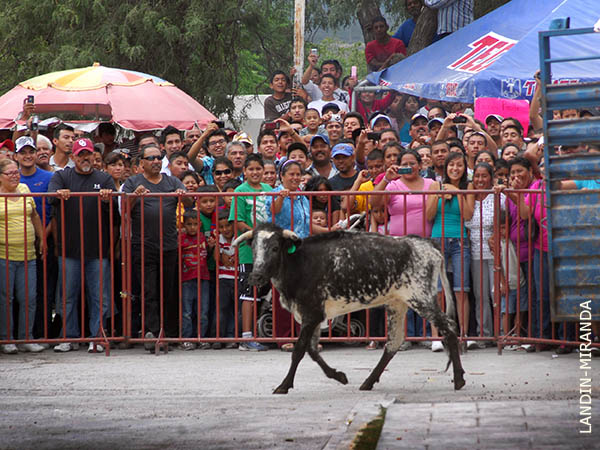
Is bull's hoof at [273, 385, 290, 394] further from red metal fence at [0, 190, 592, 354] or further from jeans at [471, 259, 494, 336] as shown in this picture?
jeans at [471, 259, 494, 336]

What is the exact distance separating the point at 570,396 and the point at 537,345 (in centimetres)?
275

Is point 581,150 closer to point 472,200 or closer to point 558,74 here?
point 472,200

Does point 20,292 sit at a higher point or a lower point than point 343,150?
lower

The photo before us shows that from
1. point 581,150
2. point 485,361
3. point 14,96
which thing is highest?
point 14,96

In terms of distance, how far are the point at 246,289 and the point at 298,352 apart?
2.49m

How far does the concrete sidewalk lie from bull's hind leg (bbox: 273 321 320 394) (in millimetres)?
→ 96

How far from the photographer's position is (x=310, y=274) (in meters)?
8.74

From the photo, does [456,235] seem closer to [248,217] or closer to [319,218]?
[319,218]

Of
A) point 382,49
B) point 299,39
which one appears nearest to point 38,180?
point 299,39

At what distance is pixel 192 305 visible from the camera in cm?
1116

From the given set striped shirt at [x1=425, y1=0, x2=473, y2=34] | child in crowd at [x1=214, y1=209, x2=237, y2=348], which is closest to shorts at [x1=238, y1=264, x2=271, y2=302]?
child in crowd at [x1=214, y1=209, x2=237, y2=348]

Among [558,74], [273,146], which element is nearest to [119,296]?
[273,146]

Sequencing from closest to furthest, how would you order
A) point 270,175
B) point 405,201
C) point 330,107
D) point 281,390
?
point 281,390, point 405,201, point 270,175, point 330,107

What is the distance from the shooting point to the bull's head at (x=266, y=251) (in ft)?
28.0
